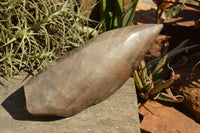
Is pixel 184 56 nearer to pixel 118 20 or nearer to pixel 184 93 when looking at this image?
pixel 184 93

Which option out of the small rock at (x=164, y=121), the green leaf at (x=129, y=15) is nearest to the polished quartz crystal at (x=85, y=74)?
the green leaf at (x=129, y=15)

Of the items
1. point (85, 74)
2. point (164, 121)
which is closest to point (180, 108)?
point (164, 121)

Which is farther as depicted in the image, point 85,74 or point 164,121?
point 164,121

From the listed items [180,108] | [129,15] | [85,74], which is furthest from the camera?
[180,108]

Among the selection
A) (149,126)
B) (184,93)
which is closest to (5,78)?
(149,126)

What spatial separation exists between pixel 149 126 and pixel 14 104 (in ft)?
3.28

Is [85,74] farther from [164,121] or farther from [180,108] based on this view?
[180,108]

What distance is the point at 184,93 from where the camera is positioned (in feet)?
6.56

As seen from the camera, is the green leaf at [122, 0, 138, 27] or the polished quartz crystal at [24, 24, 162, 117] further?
the green leaf at [122, 0, 138, 27]

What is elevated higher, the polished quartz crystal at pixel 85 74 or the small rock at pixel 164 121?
the polished quartz crystal at pixel 85 74

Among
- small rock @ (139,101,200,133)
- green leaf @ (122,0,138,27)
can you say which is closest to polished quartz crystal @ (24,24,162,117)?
green leaf @ (122,0,138,27)

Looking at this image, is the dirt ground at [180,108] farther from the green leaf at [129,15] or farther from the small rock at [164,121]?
the green leaf at [129,15]

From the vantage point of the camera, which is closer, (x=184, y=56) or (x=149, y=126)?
(x=149, y=126)

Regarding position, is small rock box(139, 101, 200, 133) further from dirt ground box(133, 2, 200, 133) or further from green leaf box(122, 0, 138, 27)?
green leaf box(122, 0, 138, 27)
